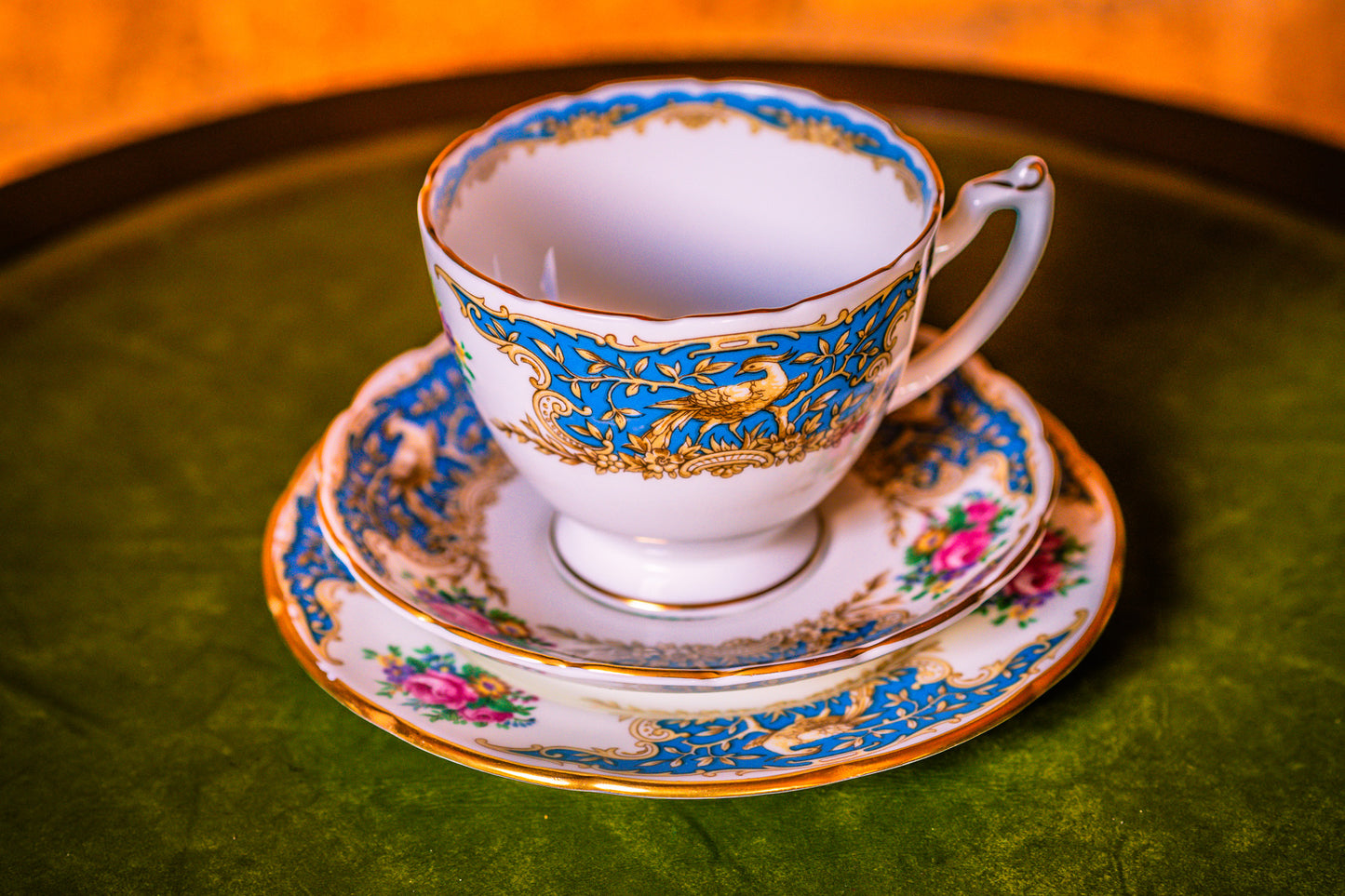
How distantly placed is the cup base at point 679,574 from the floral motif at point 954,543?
0.06 meters

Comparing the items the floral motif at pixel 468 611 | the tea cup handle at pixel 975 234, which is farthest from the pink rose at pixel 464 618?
the tea cup handle at pixel 975 234

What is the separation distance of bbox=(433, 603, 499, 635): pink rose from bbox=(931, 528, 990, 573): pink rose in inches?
8.4

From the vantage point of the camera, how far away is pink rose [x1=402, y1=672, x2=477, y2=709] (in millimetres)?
498

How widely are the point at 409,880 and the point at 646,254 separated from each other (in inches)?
14.5

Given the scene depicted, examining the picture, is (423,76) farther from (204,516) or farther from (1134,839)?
(1134,839)

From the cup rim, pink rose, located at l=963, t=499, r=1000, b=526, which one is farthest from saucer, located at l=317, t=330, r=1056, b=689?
the cup rim

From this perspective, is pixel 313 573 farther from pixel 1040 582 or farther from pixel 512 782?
pixel 1040 582

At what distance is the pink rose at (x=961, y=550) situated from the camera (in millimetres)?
570

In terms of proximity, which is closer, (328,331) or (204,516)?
(204,516)

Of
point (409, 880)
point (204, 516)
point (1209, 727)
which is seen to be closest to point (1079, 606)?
point (1209, 727)

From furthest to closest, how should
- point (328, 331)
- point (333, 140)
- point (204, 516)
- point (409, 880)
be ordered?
point (333, 140)
point (328, 331)
point (204, 516)
point (409, 880)

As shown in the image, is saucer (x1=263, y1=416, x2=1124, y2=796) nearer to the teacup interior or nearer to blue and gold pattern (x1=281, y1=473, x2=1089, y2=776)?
blue and gold pattern (x1=281, y1=473, x2=1089, y2=776)

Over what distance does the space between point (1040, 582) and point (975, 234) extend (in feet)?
0.53

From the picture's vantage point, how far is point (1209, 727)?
0.49 m
